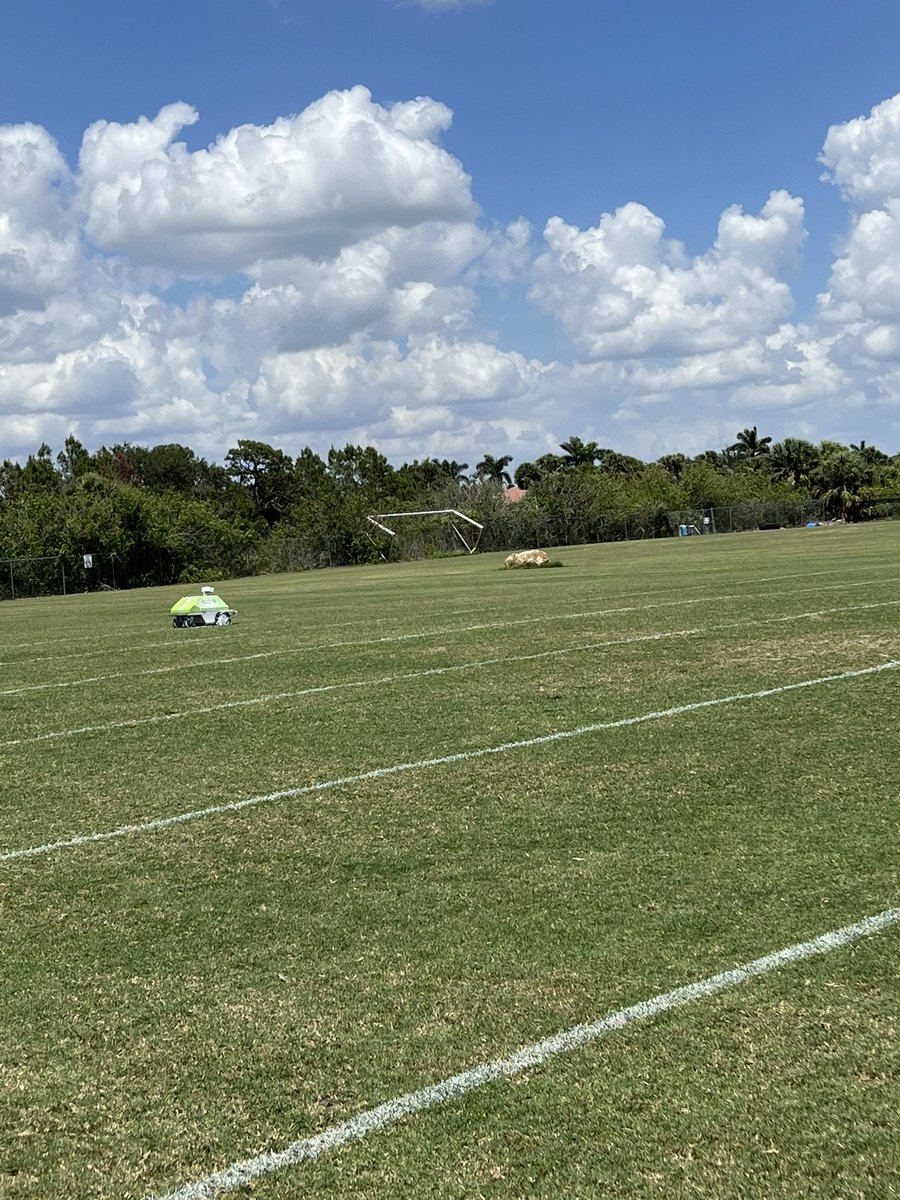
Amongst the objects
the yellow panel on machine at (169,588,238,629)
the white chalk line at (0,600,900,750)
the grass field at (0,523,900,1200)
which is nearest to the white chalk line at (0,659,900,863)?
the grass field at (0,523,900,1200)

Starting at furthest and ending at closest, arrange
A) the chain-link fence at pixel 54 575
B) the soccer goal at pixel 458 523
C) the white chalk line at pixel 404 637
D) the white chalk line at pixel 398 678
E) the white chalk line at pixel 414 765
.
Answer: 1. the soccer goal at pixel 458 523
2. the chain-link fence at pixel 54 575
3. the white chalk line at pixel 404 637
4. the white chalk line at pixel 398 678
5. the white chalk line at pixel 414 765

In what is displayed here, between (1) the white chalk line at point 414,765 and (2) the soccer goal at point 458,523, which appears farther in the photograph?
(2) the soccer goal at point 458,523

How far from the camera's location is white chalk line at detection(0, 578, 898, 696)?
13.8 meters

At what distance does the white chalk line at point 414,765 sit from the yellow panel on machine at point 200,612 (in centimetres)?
1275

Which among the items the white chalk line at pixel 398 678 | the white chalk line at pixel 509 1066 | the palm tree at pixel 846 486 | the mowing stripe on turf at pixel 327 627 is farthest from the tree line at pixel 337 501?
the white chalk line at pixel 509 1066

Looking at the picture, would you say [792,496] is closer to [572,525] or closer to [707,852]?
[572,525]

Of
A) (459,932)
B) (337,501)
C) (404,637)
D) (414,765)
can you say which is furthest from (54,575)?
(459,932)

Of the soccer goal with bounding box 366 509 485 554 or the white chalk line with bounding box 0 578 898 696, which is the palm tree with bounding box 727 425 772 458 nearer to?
the soccer goal with bounding box 366 509 485 554

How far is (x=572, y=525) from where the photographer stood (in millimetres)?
76938

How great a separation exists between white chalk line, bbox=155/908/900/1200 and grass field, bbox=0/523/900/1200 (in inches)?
1.6

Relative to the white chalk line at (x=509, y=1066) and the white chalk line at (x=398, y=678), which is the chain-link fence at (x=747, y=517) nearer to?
the white chalk line at (x=398, y=678)

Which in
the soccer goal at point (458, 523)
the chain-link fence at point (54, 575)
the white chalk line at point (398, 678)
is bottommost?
the white chalk line at point (398, 678)

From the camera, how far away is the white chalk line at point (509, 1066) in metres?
3.21

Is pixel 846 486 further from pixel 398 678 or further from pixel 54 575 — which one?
pixel 398 678
